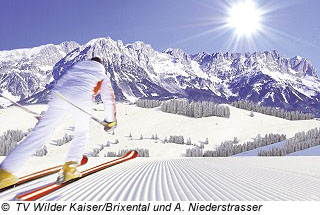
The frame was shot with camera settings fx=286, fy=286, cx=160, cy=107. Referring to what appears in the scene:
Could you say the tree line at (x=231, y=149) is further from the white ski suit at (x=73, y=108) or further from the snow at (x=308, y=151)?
Result: the white ski suit at (x=73, y=108)

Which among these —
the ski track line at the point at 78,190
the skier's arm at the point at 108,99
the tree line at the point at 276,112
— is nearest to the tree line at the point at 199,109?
the tree line at the point at 276,112

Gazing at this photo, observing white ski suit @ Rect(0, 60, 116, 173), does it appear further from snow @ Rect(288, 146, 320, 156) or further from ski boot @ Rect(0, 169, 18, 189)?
snow @ Rect(288, 146, 320, 156)

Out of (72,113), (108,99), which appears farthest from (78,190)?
(108,99)

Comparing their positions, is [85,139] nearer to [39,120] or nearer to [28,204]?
[39,120]

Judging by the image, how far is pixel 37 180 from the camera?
340 inches

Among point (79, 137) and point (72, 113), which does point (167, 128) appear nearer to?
point (79, 137)

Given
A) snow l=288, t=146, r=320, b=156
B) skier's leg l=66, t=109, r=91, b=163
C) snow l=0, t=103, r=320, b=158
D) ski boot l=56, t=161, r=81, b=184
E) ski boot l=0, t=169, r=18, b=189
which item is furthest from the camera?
snow l=0, t=103, r=320, b=158

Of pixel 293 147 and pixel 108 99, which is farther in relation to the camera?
pixel 293 147

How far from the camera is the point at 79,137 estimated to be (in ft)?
24.5

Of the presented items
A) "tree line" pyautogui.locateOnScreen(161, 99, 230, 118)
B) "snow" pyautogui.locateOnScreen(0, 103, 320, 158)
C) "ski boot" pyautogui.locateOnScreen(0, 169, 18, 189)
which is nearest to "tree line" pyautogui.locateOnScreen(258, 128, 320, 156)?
"snow" pyautogui.locateOnScreen(0, 103, 320, 158)

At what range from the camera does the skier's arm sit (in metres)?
7.56

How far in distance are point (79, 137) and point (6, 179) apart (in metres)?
1.93

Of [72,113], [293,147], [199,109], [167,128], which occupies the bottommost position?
[293,147]

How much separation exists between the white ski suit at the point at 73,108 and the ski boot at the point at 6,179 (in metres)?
0.20
